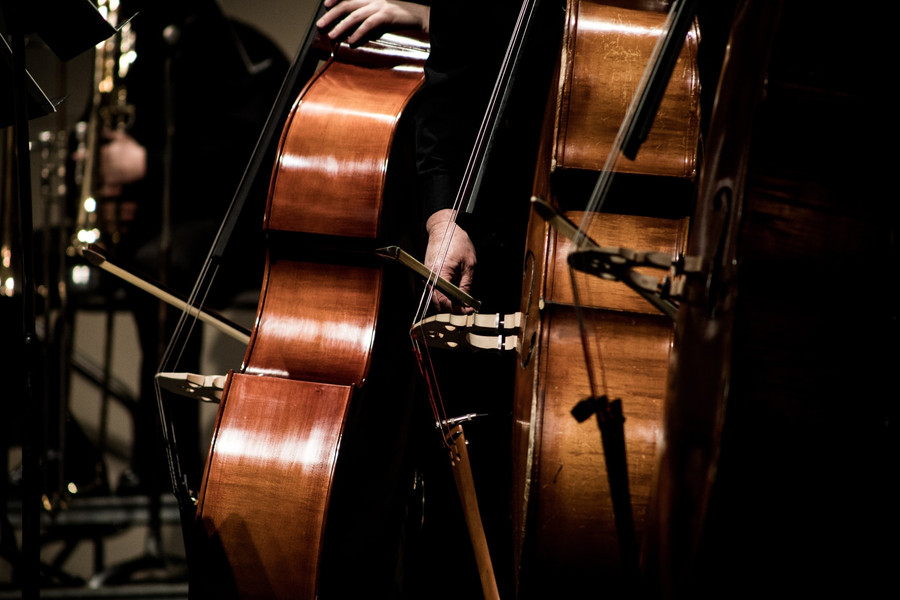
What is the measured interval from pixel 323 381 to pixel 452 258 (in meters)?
0.29

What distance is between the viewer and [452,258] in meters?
1.22

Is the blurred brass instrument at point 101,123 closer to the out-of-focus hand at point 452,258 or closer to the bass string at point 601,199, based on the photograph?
the out-of-focus hand at point 452,258

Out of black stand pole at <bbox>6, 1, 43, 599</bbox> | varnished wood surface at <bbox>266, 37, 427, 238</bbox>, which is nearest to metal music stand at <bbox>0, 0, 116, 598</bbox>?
black stand pole at <bbox>6, 1, 43, 599</bbox>

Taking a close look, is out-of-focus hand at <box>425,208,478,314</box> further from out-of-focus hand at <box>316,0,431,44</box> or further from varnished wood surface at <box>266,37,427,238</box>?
out-of-focus hand at <box>316,0,431,44</box>

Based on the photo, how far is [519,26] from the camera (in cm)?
122

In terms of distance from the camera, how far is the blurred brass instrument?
2090mm

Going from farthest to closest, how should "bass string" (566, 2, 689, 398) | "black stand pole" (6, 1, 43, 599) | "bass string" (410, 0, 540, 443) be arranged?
1. "bass string" (410, 0, 540, 443)
2. "black stand pole" (6, 1, 43, 599)
3. "bass string" (566, 2, 689, 398)

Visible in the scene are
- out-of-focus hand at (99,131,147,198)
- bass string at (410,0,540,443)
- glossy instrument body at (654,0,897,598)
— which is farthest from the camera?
out-of-focus hand at (99,131,147,198)

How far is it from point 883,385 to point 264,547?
2.66 feet

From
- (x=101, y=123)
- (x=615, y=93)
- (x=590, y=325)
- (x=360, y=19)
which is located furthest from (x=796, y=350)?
(x=101, y=123)

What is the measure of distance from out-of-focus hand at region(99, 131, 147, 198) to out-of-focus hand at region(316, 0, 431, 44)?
108 cm

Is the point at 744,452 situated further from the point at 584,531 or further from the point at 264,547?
the point at 264,547

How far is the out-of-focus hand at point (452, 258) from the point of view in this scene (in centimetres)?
122

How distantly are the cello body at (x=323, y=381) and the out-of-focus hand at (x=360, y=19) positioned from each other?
0.06 meters
